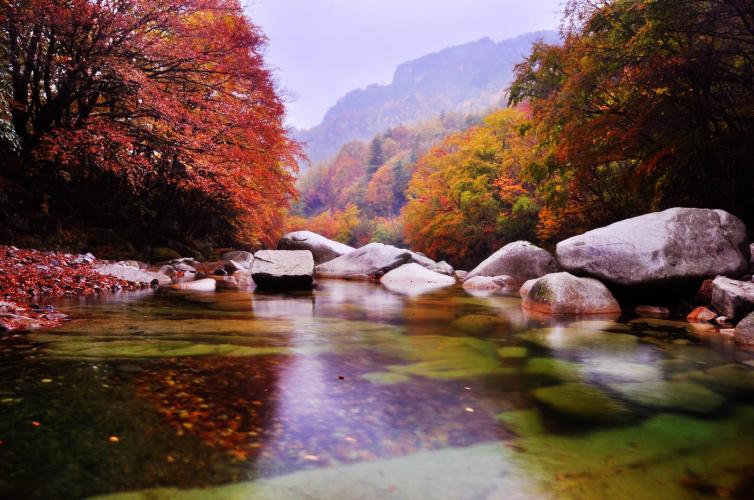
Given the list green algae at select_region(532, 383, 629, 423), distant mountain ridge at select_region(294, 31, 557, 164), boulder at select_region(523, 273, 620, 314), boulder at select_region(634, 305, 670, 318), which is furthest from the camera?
distant mountain ridge at select_region(294, 31, 557, 164)

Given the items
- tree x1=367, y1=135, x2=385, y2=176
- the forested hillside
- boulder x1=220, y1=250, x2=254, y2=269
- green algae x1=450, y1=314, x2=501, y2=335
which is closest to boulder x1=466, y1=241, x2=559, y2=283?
green algae x1=450, y1=314, x2=501, y2=335

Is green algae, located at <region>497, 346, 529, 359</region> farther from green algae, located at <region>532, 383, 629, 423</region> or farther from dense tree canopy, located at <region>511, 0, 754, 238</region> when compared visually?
dense tree canopy, located at <region>511, 0, 754, 238</region>

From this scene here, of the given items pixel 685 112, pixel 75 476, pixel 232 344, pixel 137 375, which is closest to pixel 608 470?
pixel 75 476

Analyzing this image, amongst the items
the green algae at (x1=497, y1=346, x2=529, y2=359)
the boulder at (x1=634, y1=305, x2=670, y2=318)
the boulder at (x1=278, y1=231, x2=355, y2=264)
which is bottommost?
the green algae at (x1=497, y1=346, x2=529, y2=359)

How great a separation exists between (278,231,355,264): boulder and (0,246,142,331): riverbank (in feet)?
32.3

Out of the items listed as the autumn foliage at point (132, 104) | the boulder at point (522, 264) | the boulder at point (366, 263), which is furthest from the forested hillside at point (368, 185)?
the boulder at point (522, 264)

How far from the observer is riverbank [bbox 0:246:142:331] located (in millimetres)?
4707

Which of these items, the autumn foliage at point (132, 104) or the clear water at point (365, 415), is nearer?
the clear water at point (365, 415)

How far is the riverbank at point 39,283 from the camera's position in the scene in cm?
471

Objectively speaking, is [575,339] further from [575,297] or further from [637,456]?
[637,456]

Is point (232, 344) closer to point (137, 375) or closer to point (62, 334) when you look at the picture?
point (137, 375)

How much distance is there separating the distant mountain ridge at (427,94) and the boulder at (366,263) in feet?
308

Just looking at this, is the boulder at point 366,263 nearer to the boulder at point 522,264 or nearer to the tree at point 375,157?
the boulder at point 522,264

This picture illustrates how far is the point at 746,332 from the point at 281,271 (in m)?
8.28
